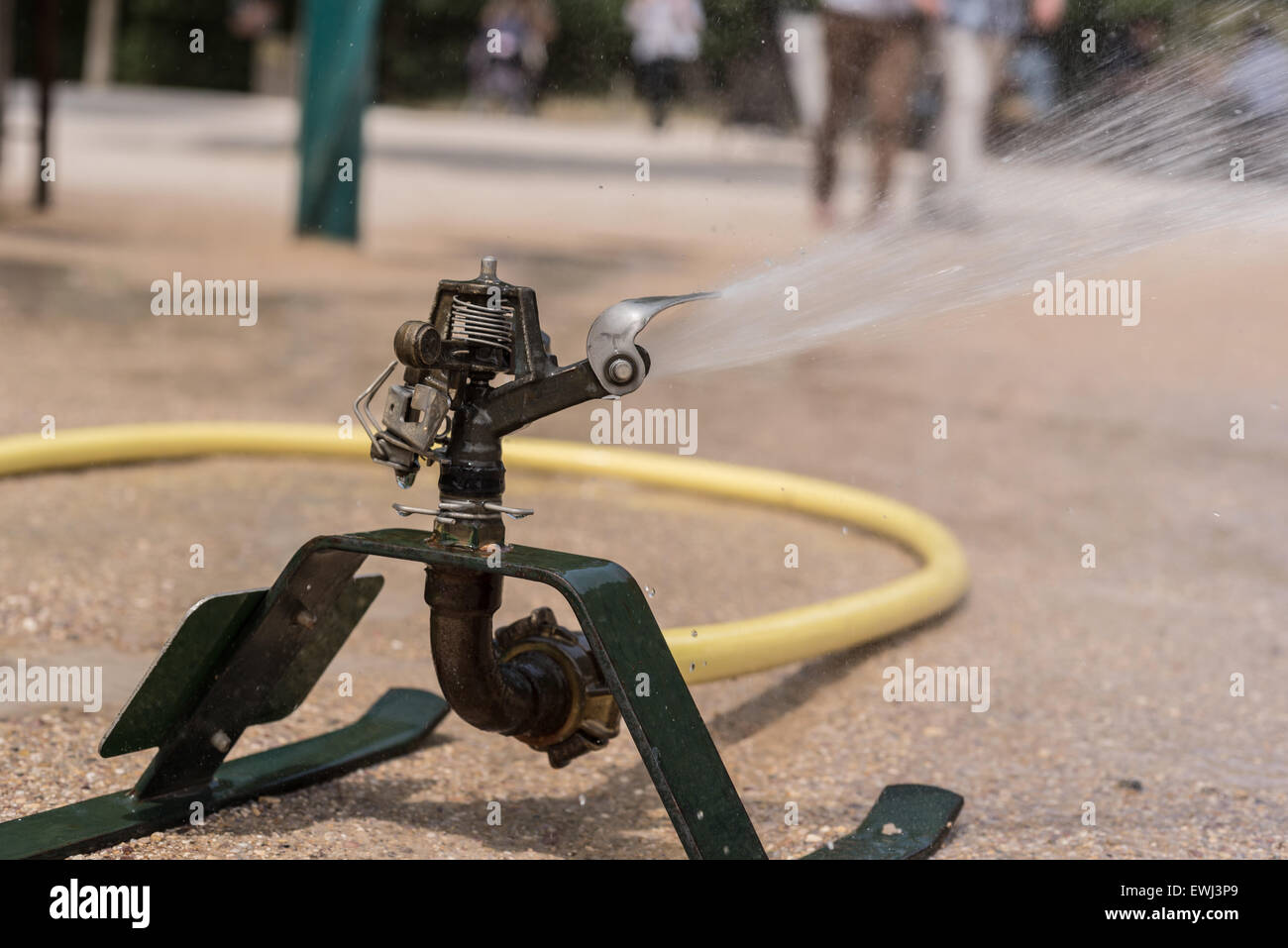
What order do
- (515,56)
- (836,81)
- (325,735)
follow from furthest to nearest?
(515,56)
(836,81)
(325,735)

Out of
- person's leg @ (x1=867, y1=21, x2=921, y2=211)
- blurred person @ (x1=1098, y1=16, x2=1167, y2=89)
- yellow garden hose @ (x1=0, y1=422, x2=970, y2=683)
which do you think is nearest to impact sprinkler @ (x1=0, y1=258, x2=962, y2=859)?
yellow garden hose @ (x1=0, y1=422, x2=970, y2=683)

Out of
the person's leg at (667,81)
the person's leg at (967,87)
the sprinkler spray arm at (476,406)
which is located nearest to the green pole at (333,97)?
the person's leg at (967,87)

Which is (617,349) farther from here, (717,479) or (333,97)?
(333,97)

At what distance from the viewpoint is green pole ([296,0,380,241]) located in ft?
31.7

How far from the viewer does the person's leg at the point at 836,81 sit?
8.90m

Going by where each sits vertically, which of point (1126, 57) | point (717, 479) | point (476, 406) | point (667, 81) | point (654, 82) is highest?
point (654, 82)

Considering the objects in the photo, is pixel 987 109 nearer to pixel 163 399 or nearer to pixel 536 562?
pixel 163 399

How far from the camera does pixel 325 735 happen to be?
297cm

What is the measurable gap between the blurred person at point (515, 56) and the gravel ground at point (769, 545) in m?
9.91

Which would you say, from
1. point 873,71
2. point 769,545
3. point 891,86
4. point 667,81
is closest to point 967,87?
point 891,86

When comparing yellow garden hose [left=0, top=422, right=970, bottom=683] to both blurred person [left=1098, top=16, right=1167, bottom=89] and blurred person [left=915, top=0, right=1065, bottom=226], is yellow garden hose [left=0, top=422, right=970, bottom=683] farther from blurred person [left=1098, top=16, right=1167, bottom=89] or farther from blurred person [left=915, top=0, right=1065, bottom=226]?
blurred person [left=915, top=0, right=1065, bottom=226]

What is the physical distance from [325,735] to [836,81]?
24.3 ft

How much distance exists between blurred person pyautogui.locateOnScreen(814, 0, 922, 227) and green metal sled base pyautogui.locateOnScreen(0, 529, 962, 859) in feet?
19.1

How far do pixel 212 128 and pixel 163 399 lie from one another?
52.0 feet
